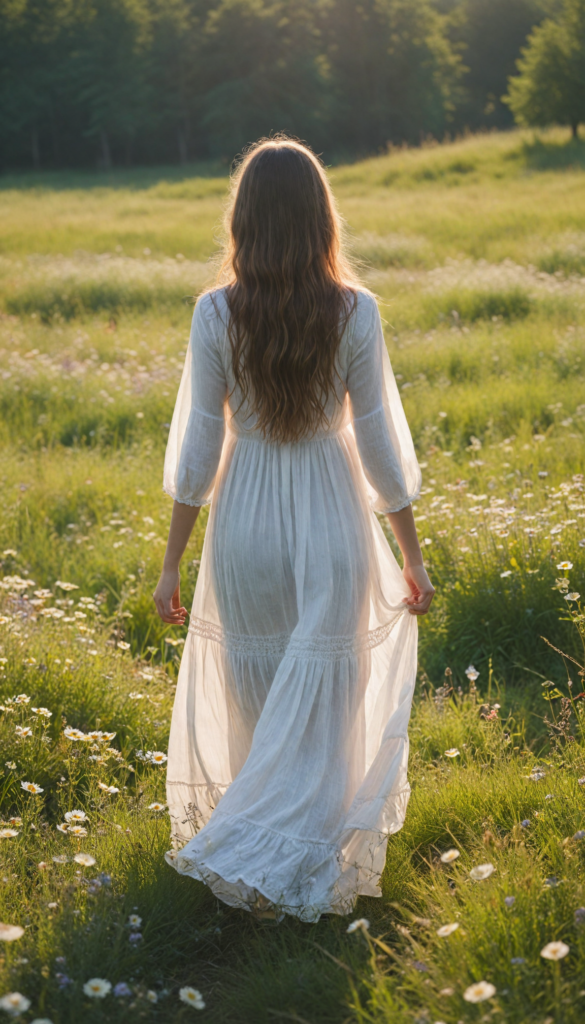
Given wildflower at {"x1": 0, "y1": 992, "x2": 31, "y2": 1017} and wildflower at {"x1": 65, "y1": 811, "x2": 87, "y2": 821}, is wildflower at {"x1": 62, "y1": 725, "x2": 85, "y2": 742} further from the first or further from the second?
wildflower at {"x1": 0, "y1": 992, "x2": 31, "y2": 1017}

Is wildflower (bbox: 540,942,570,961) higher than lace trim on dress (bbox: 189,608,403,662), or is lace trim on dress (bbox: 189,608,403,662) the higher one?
lace trim on dress (bbox: 189,608,403,662)

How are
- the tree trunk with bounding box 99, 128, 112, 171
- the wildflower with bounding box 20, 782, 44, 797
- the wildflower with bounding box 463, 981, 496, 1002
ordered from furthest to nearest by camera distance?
the tree trunk with bounding box 99, 128, 112, 171 < the wildflower with bounding box 20, 782, 44, 797 < the wildflower with bounding box 463, 981, 496, 1002

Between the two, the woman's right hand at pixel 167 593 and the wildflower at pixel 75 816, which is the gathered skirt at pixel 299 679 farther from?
the wildflower at pixel 75 816

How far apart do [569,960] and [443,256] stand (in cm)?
1315

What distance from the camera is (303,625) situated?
2.33 m

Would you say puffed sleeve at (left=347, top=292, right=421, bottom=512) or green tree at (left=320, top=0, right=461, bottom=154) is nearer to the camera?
puffed sleeve at (left=347, top=292, right=421, bottom=512)

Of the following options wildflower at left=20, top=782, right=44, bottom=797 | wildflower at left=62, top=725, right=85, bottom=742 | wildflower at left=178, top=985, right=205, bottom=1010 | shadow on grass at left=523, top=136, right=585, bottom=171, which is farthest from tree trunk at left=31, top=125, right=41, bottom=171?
wildflower at left=178, top=985, right=205, bottom=1010

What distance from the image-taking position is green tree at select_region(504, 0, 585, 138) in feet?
99.8

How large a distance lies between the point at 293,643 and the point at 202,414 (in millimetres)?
723

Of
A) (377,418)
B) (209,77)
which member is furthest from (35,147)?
(377,418)

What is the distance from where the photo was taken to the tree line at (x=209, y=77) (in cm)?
4978

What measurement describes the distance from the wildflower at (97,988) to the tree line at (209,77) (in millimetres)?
52708

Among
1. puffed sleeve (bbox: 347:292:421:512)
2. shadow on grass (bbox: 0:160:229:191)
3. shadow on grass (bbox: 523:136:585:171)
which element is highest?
shadow on grass (bbox: 0:160:229:191)

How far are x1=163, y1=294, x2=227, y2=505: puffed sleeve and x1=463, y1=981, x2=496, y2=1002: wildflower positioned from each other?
1.39m
